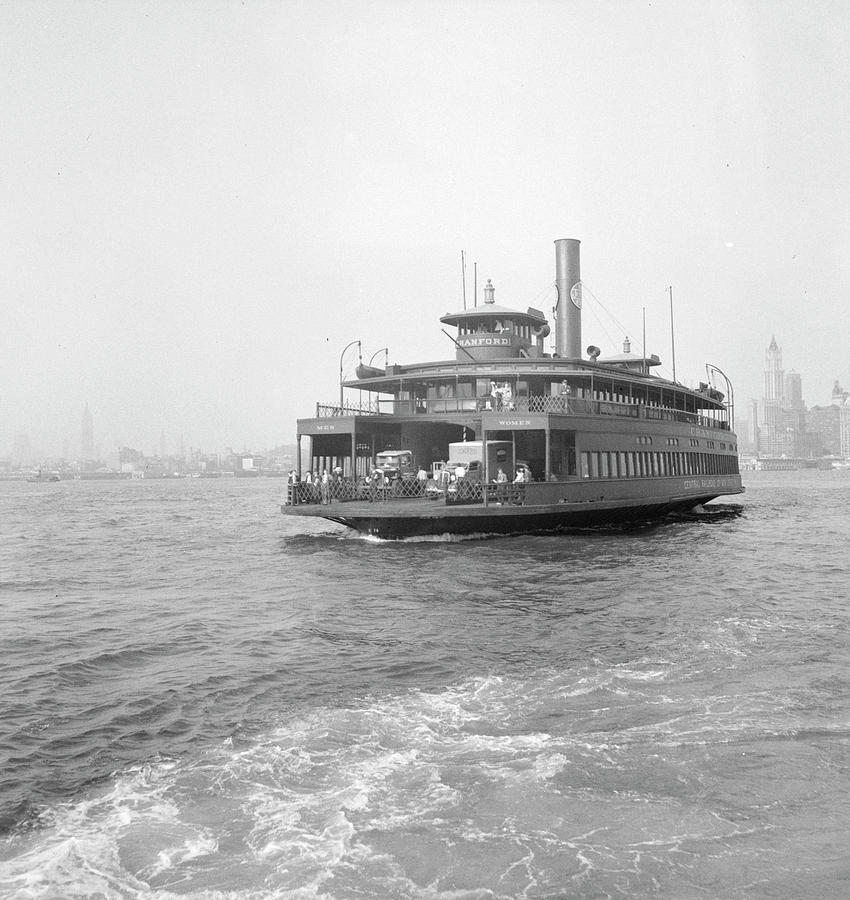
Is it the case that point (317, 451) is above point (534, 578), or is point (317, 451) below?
above

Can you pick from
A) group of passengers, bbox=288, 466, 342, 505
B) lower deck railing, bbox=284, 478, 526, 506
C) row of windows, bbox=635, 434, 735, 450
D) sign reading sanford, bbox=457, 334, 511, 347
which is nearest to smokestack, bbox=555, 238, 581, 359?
sign reading sanford, bbox=457, 334, 511, 347

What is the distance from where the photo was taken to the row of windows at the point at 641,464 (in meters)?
30.4

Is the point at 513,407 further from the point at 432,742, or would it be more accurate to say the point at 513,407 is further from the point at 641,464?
the point at 432,742

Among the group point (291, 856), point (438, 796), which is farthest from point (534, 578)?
point (291, 856)

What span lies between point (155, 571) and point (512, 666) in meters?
15.4

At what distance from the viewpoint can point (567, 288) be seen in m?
44.1

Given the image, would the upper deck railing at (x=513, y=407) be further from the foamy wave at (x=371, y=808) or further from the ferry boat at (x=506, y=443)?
the foamy wave at (x=371, y=808)

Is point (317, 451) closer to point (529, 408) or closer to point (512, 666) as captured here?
point (529, 408)

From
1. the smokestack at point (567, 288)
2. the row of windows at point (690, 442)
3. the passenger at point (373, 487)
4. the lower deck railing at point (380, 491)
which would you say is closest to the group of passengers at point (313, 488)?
the lower deck railing at point (380, 491)

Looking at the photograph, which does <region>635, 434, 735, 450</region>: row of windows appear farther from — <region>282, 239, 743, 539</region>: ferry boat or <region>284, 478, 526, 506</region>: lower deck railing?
<region>284, 478, 526, 506</region>: lower deck railing

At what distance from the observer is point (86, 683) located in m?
11.4

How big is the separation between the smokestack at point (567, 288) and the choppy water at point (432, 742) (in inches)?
1056

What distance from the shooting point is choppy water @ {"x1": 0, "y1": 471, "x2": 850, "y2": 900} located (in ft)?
19.8

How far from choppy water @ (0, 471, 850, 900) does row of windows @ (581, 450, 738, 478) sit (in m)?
11.6
